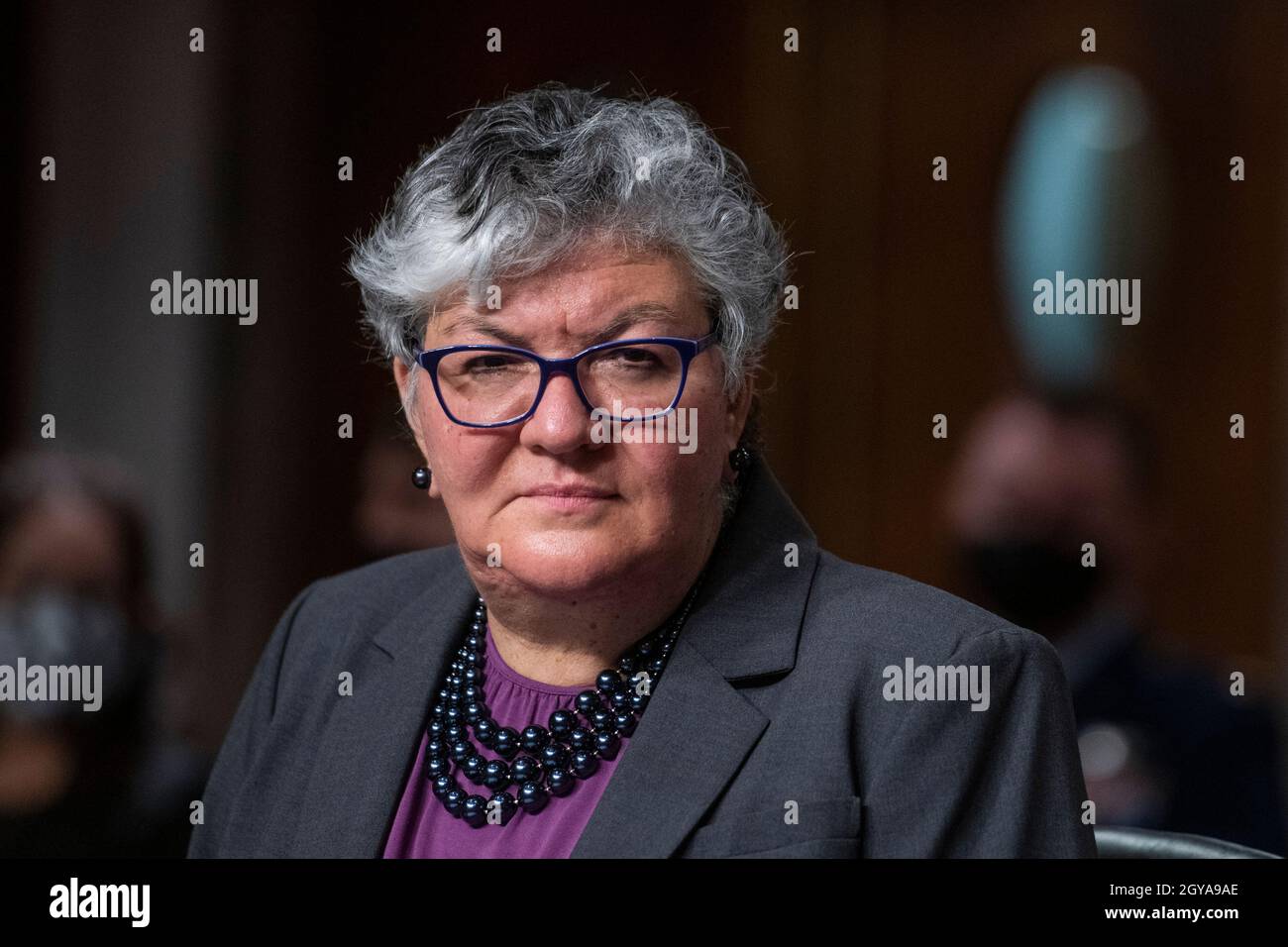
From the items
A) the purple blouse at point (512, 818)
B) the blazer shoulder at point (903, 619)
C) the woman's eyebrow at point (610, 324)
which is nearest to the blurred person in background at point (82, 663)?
the purple blouse at point (512, 818)

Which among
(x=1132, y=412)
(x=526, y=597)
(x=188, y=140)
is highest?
(x=188, y=140)

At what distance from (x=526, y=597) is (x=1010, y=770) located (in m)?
0.45

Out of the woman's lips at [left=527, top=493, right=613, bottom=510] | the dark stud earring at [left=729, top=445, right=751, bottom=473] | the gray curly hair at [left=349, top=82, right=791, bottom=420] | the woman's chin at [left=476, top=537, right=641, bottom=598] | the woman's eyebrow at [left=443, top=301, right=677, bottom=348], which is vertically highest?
the gray curly hair at [left=349, top=82, right=791, bottom=420]

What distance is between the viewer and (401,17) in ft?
6.20

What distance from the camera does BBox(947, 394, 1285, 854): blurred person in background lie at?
1.90 metres

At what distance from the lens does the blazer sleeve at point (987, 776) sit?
1153 millimetres

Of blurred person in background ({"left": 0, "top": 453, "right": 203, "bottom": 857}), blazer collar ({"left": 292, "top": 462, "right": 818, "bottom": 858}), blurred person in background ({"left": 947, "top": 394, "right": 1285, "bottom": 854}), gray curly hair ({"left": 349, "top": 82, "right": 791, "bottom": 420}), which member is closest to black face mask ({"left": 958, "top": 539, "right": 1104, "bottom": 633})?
blurred person in background ({"left": 947, "top": 394, "right": 1285, "bottom": 854})

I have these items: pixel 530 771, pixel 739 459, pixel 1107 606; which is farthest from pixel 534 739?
pixel 1107 606

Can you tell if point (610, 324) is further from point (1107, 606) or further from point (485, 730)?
point (1107, 606)

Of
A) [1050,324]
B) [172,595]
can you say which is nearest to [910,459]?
[1050,324]

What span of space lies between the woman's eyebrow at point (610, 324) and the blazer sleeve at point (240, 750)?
51cm

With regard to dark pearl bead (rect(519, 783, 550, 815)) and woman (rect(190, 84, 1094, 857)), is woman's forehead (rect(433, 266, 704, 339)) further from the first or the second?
dark pearl bead (rect(519, 783, 550, 815))

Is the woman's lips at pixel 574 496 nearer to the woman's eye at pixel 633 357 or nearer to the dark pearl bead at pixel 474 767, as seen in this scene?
the woman's eye at pixel 633 357
